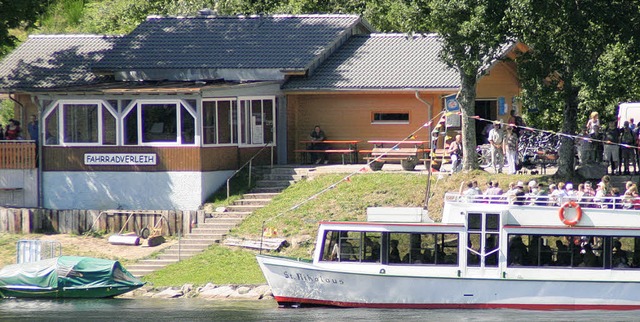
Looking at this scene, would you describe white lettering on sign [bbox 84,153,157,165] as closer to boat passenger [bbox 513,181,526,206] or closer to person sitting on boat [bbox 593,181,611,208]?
boat passenger [bbox 513,181,526,206]

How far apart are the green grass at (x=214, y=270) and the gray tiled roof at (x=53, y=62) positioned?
32.2 ft

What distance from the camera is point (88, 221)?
41.9 m

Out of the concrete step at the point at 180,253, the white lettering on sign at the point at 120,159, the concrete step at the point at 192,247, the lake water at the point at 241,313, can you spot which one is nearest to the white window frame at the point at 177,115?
the white lettering on sign at the point at 120,159

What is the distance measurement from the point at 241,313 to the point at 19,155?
14.4m

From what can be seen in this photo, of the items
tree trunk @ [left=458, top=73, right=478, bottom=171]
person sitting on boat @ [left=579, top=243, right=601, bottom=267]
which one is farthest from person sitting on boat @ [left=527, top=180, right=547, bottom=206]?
tree trunk @ [left=458, top=73, right=478, bottom=171]

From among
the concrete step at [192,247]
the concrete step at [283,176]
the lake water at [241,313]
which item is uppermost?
the concrete step at [283,176]

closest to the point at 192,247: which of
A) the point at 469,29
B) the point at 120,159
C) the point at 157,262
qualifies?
the point at 157,262

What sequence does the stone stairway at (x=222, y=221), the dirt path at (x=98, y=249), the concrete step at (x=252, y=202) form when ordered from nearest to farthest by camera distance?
the stone stairway at (x=222, y=221) < the dirt path at (x=98, y=249) < the concrete step at (x=252, y=202)

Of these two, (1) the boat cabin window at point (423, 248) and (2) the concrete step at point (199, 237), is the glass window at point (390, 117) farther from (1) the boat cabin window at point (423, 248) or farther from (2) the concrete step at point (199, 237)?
(1) the boat cabin window at point (423, 248)

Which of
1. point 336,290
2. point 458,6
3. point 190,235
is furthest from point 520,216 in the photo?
point 190,235

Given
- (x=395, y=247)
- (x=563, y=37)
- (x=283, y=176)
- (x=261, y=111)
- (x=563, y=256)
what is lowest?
(x=563, y=256)

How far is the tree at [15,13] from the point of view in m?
45.1

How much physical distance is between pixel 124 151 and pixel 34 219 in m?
3.66

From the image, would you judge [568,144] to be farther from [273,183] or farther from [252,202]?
[252,202]
